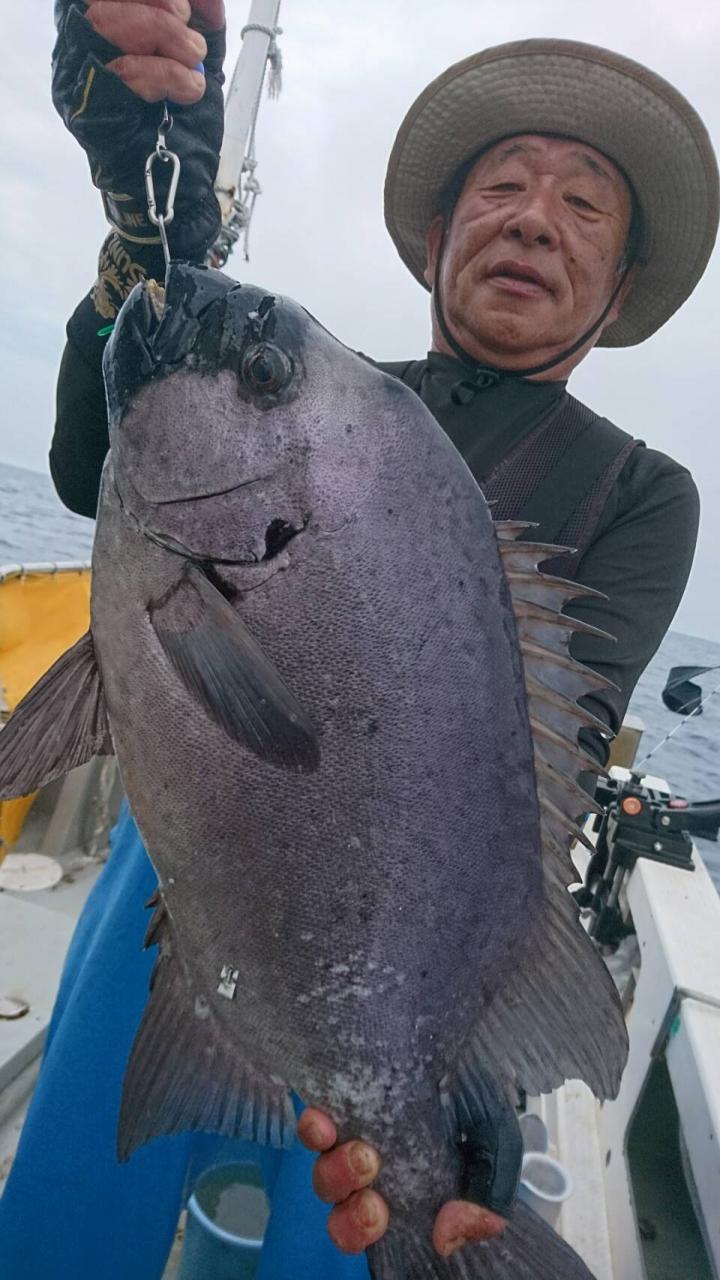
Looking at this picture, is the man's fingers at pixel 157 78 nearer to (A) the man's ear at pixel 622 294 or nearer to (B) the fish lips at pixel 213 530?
(B) the fish lips at pixel 213 530

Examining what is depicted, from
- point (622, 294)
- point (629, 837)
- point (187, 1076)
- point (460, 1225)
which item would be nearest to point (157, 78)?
point (622, 294)

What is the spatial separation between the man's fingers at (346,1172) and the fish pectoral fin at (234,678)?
66cm

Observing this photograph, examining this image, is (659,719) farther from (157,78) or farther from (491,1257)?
(157,78)

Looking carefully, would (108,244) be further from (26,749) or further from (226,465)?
(26,749)

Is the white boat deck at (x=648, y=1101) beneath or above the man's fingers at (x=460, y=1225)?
beneath

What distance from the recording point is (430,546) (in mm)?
1271

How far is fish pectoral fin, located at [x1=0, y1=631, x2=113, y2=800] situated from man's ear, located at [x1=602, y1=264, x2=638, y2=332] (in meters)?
1.79

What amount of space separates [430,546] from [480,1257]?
123 centimetres

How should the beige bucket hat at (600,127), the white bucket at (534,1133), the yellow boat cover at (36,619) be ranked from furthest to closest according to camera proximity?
the yellow boat cover at (36,619) < the white bucket at (534,1133) < the beige bucket hat at (600,127)

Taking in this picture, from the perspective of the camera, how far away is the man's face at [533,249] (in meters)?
1.96

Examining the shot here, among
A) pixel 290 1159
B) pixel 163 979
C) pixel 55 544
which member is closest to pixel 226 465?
pixel 163 979

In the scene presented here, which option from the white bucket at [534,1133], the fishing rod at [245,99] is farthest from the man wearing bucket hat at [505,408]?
the fishing rod at [245,99]

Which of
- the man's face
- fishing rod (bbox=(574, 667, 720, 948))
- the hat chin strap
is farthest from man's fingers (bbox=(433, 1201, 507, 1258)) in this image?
fishing rod (bbox=(574, 667, 720, 948))

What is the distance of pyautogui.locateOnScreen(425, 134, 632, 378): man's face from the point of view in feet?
6.43
